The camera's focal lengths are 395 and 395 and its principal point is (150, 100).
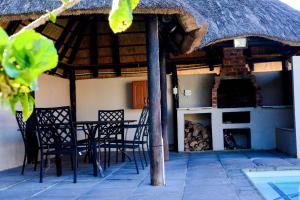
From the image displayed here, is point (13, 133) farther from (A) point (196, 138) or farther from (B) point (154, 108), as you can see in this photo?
(A) point (196, 138)

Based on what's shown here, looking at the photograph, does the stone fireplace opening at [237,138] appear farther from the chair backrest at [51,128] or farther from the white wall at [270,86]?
the chair backrest at [51,128]

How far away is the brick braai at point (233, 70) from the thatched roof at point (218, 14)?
3.73ft

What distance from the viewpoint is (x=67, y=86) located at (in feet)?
30.5

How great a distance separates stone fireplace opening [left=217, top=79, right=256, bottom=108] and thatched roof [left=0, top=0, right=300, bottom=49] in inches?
65.0

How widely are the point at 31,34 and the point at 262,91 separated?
863cm

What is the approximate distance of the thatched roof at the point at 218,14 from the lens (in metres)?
3.94

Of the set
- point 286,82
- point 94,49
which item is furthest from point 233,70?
point 94,49

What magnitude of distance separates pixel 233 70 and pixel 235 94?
616 millimetres

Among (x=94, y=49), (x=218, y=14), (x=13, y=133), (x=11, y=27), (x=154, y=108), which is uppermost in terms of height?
(x=218, y=14)

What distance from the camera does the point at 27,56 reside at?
0.54m

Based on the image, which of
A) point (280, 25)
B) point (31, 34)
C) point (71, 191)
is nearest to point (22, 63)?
point (31, 34)

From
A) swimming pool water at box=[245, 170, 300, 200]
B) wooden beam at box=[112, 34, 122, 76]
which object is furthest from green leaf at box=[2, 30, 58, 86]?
wooden beam at box=[112, 34, 122, 76]

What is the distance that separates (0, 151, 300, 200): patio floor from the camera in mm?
3762

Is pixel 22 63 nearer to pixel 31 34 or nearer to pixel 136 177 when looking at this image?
pixel 31 34
